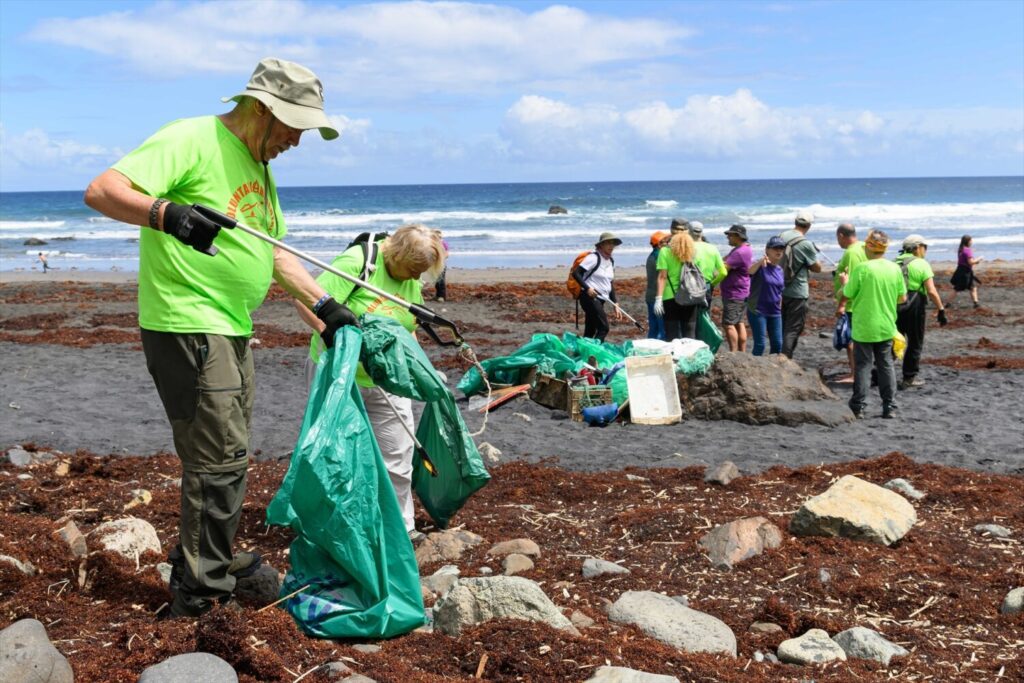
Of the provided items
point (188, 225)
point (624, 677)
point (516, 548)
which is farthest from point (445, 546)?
point (188, 225)

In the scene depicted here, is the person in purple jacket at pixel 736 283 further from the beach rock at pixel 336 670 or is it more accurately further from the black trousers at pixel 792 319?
the beach rock at pixel 336 670

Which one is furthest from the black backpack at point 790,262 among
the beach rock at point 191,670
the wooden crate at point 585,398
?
the beach rock at point 191,670

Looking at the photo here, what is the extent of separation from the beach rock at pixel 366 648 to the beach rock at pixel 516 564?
1260 mm

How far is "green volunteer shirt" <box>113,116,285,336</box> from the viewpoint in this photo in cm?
336

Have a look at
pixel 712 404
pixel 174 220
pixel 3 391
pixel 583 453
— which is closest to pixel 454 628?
pixel 174 220

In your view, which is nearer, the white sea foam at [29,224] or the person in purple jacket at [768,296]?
the person in purple jacket at [768,296]

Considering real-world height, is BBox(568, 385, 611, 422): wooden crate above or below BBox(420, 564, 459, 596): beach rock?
below

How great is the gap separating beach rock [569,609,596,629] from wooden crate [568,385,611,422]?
16.1 feet

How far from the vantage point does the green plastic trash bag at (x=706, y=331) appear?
11028 millimetres

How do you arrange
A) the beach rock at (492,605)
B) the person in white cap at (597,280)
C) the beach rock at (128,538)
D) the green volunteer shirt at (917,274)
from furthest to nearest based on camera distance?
the person in white cap at (597,280) < the green volunteer shirt at (917,274) < the beach rock at (128,538) < the beach rock at (492,605)

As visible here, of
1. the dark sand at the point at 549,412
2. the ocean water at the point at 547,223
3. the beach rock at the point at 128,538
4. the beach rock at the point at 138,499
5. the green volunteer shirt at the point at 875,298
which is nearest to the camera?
the beach rock at the point at 128,538

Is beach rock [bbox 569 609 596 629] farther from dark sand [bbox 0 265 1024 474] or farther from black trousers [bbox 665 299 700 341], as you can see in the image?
black trousers [bbox 665 299 700 341]

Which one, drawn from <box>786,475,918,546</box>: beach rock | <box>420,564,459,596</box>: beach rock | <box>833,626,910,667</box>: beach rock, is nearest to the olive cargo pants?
<box>420,564,459,596</box>: beach rock

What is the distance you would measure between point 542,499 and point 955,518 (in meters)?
2.45
